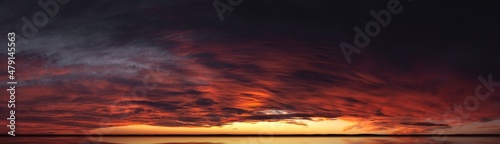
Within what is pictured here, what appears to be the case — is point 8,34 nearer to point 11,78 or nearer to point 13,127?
point 11,78

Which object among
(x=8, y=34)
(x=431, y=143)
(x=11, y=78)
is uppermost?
(x=8, y=34)

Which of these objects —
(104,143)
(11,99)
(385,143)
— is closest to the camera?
(11,99)

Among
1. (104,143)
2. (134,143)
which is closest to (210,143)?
(134,143)

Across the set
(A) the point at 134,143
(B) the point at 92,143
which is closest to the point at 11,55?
(B) the point at 92,143

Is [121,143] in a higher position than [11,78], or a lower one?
lower

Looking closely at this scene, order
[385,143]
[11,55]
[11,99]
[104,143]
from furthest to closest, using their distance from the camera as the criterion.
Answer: [385,143], [104,143], [11,99], [11,55]

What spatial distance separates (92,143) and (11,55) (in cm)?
304

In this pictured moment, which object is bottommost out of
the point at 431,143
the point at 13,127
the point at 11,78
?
the point at 431,143

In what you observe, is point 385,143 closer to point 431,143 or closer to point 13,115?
point 431,143

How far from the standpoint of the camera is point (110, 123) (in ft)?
40.3

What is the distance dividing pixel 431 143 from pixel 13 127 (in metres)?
11.8

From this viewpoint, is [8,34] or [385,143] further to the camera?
[385,143]

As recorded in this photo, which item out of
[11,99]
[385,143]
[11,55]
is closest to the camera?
[11,55]

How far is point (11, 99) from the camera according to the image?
10828mm
